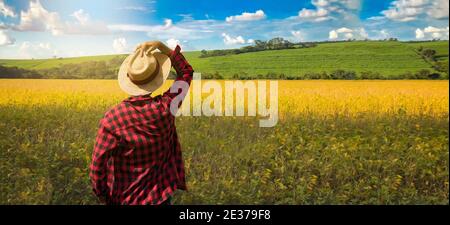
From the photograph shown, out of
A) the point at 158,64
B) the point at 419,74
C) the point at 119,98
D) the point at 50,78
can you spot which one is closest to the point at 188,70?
the point at 158,64

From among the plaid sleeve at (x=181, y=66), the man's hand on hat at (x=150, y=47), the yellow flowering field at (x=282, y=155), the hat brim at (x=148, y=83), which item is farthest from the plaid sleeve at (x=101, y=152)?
the yellow flowering field at (x=282, y=155)

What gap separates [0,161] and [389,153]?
168 inches

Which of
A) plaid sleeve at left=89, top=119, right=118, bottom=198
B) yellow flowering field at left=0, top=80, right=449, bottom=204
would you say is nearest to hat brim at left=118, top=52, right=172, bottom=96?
plaid sleeve at left=89, top=119, right=118, bottom=198

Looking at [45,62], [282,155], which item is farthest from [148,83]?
[45,62]

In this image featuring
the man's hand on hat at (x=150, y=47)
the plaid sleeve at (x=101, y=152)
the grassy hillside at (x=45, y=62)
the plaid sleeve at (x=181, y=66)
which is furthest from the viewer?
the grassy hillside at (x=45, y=62)

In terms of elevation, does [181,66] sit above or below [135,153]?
above

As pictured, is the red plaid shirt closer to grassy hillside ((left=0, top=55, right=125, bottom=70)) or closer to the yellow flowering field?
the yellow flowering field

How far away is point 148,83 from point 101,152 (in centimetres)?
51

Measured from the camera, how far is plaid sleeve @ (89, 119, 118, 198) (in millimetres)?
2922

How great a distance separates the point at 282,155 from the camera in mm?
5223

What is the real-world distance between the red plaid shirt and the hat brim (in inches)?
1.8

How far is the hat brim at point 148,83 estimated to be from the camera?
9.77 ft

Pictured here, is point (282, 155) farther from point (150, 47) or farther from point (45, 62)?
point (45, 62)

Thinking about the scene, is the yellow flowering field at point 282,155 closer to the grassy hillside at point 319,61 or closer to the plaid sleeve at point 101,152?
the plaid sleeve at point 101,152
